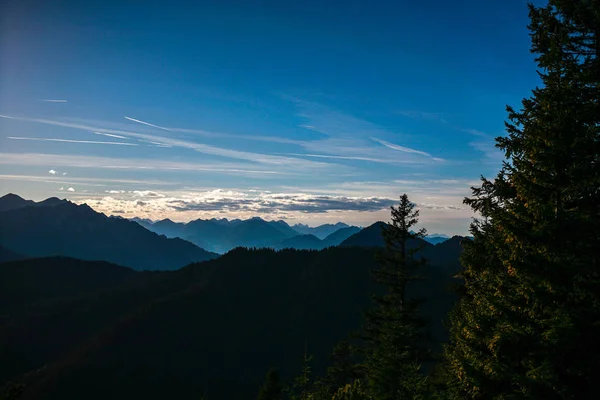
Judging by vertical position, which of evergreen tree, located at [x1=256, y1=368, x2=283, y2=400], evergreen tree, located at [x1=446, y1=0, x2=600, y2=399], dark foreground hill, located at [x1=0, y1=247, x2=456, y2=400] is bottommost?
dark foreground hill, located at [x1=0, y1=247, x2=456, y2=400]

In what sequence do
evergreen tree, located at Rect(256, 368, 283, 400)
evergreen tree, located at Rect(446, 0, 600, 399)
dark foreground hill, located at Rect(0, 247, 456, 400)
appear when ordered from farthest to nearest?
1. dark foreground hill, located at Rect(0, 247, 456, 400)
2. evergreen tree, located at Rect(256, 368, 283, 400)
3. evergreen tree, located at Rect(446, 0, 600, 399)

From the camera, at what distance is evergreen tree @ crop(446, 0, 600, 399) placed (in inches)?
361

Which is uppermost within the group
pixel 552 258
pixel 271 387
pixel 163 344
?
pixel 552 258

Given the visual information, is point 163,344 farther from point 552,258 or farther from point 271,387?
point 552,258

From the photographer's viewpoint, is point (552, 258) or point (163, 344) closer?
point (552, 258)

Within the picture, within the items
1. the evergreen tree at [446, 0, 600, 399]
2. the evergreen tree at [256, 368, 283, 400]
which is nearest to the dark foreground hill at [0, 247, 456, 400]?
the evergreen tree at [256, 368, 283, 400]

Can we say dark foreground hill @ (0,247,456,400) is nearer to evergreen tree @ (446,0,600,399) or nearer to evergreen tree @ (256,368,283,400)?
evergreen tree @ (256,368,283,400)

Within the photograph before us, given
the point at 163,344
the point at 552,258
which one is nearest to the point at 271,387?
the point at 552,258

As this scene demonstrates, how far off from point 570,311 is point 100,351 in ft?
548

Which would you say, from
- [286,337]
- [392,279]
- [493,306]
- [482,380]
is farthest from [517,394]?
[286,337]

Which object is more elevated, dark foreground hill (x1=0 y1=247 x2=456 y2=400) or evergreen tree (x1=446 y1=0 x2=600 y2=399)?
evergreen tree (x1=446 y1=0 x2=600 y2=399)

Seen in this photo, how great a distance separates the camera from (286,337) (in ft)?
591

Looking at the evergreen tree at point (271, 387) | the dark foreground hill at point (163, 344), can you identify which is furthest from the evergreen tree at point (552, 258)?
the dark foreground hill at point (163, 344)

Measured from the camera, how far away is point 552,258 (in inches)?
373
